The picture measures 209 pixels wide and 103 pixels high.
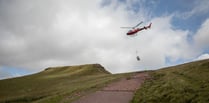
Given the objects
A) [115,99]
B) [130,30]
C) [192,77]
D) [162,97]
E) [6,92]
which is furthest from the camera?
[6,92]

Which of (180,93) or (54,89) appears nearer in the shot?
(180,93)

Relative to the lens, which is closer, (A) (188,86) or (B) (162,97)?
(B) (162,97)

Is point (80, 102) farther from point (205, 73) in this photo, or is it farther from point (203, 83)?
point (205, 73)

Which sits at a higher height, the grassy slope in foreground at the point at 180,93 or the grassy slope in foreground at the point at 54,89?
the grassy slope in foreground at the point at 54,89

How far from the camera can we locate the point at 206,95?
15992 millimetres

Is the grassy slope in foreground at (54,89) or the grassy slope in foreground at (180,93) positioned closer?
the grassy slope in foreground at (180,93)

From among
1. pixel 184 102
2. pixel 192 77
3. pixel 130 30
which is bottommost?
pixel 184 102

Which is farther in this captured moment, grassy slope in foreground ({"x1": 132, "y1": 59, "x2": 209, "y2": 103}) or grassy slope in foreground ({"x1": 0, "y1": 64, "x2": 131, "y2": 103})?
grassy slope in foreground ({"x1": 0, "y1": 64, "x2": 131, "y2": 103})

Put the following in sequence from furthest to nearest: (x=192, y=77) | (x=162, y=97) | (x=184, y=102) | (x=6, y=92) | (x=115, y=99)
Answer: (x=6, y=92)
(x=192, y=77)
(x=115, y=99)
(x=162, y=97)
(x=184, y=102)

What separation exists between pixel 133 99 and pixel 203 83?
5758mm

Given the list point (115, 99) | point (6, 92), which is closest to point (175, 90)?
point (115, 99)

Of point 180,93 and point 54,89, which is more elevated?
point 54,89

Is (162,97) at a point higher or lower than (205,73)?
lower

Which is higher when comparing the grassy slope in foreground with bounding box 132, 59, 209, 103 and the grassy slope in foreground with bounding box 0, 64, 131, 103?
the grassy slope in foreground with bounding box 0, 64, 131, 103
